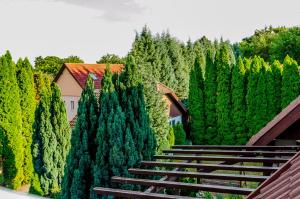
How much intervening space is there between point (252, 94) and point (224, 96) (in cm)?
219

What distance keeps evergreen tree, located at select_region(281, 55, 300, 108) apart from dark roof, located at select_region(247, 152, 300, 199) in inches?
800

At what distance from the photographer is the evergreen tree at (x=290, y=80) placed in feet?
73.6

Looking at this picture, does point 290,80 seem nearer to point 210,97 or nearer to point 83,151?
point 210,97

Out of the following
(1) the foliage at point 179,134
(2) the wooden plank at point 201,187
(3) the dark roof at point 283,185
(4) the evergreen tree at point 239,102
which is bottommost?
(2) the wooden plank at point 201,187

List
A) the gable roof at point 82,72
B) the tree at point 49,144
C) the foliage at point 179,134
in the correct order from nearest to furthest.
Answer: the tree at point 49,144 < the foliage at point 179,134 < the gable roof at point 82,72

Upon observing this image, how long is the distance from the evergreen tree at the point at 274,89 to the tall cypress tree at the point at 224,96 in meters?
3.01

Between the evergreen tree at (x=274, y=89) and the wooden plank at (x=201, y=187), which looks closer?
the wooden plank at (x=201, y=187)

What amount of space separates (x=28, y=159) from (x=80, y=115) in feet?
39.9

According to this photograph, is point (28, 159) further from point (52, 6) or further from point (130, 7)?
point (130, 7)

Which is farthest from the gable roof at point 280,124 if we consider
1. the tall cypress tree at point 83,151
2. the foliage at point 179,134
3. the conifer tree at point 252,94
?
the foliage at point 179,134

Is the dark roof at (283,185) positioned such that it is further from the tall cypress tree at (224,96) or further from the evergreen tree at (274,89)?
the tall cypress tree at (224,96)

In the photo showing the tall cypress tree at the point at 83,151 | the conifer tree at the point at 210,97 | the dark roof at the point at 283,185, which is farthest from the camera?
the conifer tree at the point at 210,97

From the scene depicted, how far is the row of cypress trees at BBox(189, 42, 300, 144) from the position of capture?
923 inches

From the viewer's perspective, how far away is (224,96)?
25750 mm
